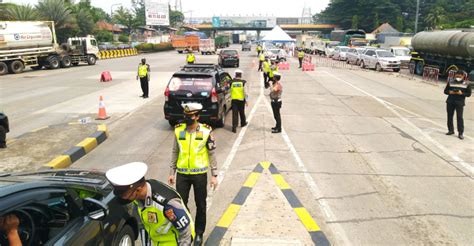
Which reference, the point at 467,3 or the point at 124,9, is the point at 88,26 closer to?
the point at 124,9

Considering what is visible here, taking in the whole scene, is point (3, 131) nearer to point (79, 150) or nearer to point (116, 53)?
point (79, 150)

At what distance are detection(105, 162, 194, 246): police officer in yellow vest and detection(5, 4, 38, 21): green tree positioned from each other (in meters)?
50.7

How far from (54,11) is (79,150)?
153 ft

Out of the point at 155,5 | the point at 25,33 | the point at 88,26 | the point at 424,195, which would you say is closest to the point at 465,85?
the point at 424,195

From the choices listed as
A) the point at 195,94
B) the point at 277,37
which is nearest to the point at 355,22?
the point at 277,37

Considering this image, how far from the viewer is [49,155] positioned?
28.5 feet

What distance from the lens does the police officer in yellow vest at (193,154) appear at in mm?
4539

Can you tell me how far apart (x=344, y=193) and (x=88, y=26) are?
5845cm

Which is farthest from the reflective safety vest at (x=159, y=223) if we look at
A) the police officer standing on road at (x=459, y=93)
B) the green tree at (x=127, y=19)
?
the green tree at (x=127, y=19)

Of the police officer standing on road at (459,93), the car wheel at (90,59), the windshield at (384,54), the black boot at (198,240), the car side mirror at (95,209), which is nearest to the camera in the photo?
the car side mirror at (95,209)

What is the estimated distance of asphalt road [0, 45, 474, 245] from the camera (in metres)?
5.64

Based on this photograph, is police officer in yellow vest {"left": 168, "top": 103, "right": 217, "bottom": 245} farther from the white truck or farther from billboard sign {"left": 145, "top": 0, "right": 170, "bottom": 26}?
billboard sign {"left": 145, "top": 0, "right": 170, "bottom": 26}

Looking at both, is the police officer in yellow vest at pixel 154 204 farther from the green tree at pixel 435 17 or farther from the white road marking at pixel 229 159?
the green tree at pixel 435 17

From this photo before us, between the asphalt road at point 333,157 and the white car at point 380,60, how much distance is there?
13134 millimetres
